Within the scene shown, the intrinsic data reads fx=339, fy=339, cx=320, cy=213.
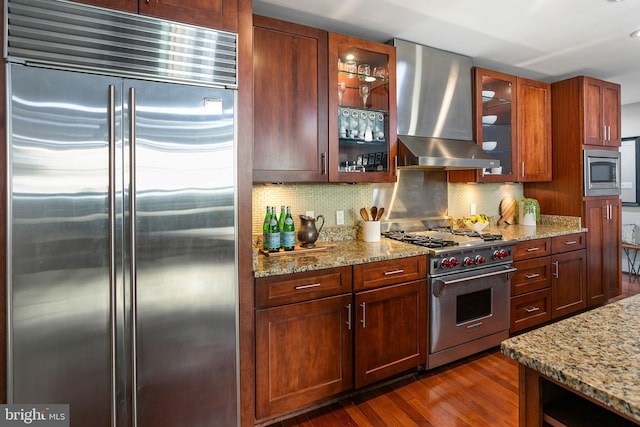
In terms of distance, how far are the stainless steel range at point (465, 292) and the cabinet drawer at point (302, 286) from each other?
0.73 metres

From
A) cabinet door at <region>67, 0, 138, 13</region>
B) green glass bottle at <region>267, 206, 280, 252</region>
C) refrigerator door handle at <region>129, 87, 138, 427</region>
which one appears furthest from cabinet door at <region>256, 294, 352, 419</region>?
cabinet door at <region>67, 0, 138, 13</region>

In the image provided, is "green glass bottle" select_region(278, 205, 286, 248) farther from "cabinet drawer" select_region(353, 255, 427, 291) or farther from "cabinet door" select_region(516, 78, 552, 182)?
"cabinet door" select_region(516, 78, 552, 182)

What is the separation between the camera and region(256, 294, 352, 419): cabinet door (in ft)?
6.22

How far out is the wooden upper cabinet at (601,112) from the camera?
3.54 meters

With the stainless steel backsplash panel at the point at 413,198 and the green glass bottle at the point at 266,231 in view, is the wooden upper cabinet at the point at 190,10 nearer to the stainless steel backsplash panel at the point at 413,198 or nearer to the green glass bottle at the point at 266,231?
the green glass bottle at the point at 266,231

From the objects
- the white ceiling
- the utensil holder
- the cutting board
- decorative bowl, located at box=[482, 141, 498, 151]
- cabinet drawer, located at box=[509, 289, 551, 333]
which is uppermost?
the white ceiling

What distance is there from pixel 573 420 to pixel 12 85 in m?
2.23

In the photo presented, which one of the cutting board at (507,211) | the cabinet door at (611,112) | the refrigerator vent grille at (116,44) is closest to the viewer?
the refrigerator vent grille at (116,44)

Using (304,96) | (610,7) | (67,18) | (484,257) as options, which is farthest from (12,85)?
(610,7)

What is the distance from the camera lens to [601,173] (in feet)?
12.1

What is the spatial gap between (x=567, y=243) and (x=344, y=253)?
247 cm

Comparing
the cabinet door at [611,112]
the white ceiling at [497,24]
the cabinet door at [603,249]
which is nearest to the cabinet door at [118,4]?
the white ceiling at [497,24]

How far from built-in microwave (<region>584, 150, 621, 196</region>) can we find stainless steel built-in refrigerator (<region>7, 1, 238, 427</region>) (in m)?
3.73

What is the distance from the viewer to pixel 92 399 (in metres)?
1.51
